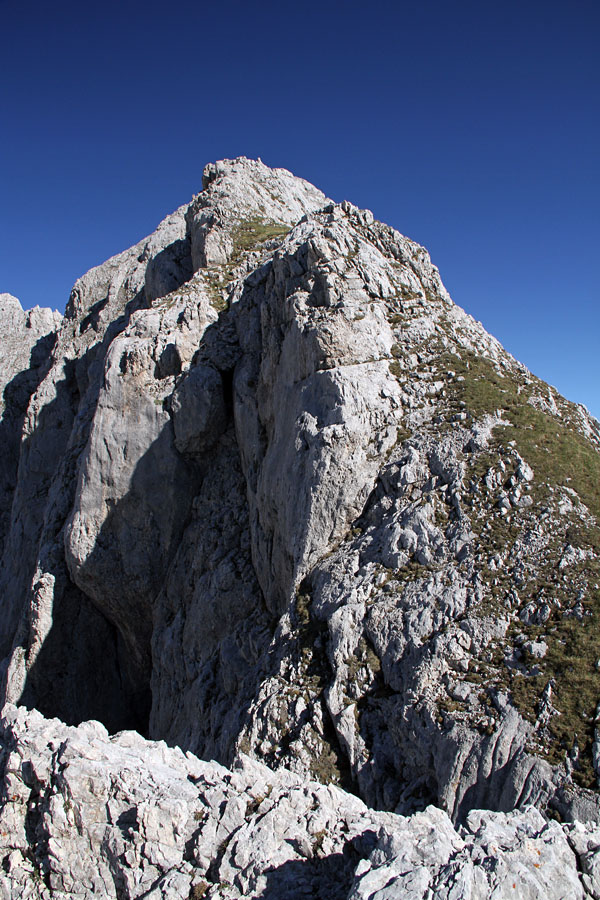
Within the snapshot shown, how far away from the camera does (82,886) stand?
1115cm

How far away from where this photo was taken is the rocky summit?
36.6 feet

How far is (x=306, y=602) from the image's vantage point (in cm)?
2073

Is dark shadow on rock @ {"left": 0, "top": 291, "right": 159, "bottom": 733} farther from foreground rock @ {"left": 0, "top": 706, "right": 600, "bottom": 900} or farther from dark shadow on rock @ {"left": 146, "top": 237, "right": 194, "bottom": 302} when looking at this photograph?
foreground rock @ {"left": 0, "top": 706, "right": 600, "bottom": 900}

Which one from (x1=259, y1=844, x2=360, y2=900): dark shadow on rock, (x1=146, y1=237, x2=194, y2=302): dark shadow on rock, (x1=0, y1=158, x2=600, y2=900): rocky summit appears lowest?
(x1=259, y1=844, x2=360, y2=900): dark shadow on rock

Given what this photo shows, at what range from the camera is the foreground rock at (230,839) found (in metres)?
8.59

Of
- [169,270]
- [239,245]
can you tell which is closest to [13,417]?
[169,270]

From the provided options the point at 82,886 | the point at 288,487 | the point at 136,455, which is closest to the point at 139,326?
the point at 136,455

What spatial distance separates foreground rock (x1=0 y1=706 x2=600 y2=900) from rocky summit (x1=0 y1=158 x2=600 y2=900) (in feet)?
0.17

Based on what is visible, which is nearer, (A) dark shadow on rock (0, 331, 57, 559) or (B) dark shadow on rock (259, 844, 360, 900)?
(B) dark shadow on rock (259, 844, 360, 900)

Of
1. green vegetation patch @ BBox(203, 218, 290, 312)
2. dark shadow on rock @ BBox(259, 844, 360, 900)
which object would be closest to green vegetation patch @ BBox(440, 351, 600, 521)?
dark shadow on rock @ BBox(259, 844, 360, 900)

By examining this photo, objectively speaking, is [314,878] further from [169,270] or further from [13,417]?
[13,417]

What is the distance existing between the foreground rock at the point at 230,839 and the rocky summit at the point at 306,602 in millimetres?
53

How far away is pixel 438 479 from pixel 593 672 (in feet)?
27.7

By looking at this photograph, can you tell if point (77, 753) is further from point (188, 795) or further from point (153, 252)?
point (153, 252)
